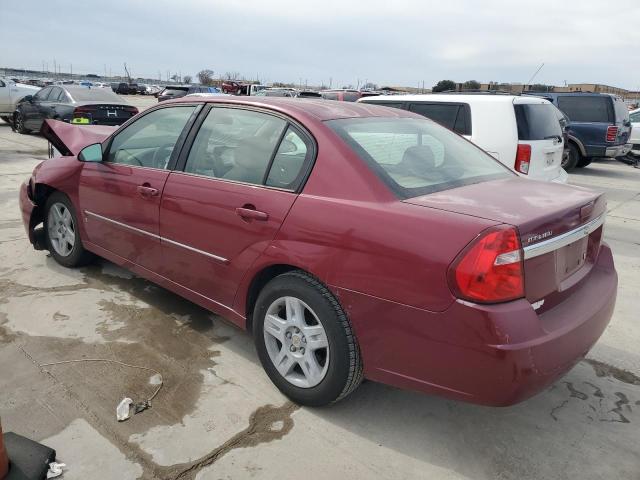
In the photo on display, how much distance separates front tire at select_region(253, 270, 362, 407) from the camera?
2.45 m

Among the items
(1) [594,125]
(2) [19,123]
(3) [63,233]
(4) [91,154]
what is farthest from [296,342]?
(2) [19,123]

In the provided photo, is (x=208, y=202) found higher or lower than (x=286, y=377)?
higher

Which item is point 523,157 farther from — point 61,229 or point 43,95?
point 43,95

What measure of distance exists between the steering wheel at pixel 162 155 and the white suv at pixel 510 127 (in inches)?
161

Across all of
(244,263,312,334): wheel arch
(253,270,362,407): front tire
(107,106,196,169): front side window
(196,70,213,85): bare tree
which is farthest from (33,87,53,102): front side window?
(196,70,213,85): bare tree

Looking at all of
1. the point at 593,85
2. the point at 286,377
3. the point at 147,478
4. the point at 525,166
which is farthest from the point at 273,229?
the point at 593,85

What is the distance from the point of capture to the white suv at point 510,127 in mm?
6355

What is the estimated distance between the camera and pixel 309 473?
7.46 ft

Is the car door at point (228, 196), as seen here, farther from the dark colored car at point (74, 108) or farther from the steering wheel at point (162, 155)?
the dark colored car at point (74, 108)

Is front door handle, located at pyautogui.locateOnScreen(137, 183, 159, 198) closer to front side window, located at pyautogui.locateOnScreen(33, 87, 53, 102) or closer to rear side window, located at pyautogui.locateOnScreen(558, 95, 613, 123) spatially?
rear side window, located at pyautogui.locateOnScreen(558, 95, 613, 123)

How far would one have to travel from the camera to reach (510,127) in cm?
639

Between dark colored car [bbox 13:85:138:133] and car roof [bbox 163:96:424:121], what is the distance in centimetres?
931

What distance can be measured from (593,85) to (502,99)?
31.3 m

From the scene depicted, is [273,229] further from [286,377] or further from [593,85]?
[593,85]
